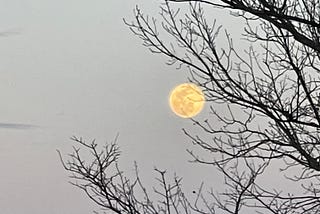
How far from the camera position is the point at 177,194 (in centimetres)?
457

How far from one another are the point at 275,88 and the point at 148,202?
1581 mm

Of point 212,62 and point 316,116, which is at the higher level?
point 212,62

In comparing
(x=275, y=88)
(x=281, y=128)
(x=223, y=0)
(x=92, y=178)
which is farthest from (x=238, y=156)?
(x=223, y=0)

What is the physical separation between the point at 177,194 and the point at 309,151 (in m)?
1.14

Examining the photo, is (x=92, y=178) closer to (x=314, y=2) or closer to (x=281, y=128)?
(x=281, y=128)

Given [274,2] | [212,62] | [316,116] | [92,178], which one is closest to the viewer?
[274,2]

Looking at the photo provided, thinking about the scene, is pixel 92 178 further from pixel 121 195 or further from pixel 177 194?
pixel 177 194

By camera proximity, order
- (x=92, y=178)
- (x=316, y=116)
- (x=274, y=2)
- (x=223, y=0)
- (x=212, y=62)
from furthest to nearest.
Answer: (x=212, y=62) → (x=316, y=116) → (x=92, y=178) → (x=274, y=2) → (x=223, y=0)

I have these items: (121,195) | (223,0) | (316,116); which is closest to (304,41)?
(223,0)

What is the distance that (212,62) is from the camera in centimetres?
489

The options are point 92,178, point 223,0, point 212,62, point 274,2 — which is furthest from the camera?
point 212,62

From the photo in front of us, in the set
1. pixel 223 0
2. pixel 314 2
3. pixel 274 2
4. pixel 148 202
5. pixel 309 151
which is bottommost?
pixel 148 202

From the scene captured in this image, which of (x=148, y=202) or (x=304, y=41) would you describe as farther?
(x=148, y=202)

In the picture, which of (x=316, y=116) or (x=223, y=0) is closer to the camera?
(x=223, y=0)
